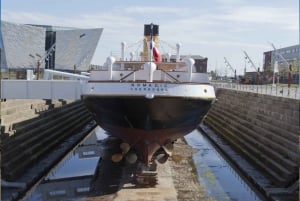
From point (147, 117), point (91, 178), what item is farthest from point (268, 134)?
point (91, 178)

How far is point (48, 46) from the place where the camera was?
95.7 metres

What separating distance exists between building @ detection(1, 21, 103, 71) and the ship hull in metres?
72.5

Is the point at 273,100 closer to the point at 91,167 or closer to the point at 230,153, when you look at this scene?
the point at 230,153

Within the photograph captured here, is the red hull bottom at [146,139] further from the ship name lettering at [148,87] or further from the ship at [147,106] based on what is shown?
the ship name lettering at [148,87]

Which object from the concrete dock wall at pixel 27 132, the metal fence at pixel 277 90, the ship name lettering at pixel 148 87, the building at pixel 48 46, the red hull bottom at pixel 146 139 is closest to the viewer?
the concrete dock wall at pixel 27 132

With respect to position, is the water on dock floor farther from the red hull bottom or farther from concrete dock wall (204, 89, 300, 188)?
the red hull bottom

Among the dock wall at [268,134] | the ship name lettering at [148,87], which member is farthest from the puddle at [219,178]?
the ship name lettering at [148,87]

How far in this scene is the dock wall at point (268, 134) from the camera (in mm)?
14008

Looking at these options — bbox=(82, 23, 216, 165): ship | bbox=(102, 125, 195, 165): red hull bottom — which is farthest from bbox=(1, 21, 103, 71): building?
bbox=(102, 125, 195, 165): red hull bottom

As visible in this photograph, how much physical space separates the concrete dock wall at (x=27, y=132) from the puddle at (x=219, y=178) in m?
6.62

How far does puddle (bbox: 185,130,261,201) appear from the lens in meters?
14.1

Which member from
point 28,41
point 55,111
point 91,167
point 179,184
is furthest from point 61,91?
point 28,41

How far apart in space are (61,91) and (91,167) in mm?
14832

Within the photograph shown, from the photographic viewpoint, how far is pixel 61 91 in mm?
31812
